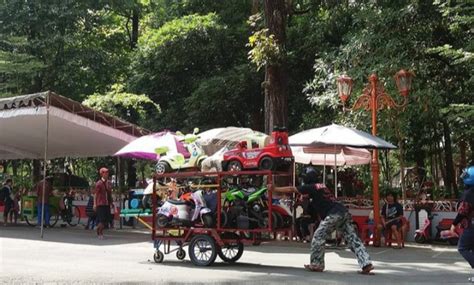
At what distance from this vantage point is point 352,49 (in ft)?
55.3

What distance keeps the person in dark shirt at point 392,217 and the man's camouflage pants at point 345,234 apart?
5.00 m

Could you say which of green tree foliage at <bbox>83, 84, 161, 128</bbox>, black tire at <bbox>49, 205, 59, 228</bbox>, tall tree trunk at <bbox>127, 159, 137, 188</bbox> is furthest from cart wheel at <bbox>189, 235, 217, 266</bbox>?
tall tree trunk at <bbox>127, 159, 137, 188</bbox>

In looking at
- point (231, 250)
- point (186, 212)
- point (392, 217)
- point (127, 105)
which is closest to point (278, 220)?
point (231, 250)

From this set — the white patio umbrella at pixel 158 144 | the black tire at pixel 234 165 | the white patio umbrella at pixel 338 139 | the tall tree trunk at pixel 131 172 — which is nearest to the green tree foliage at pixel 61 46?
the tall tree trunk at pixel 131 172

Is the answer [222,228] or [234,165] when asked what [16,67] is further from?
[222,228]

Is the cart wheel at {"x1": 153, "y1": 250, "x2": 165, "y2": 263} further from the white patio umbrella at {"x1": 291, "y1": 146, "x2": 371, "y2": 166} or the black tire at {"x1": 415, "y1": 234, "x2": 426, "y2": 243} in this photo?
the black tire at {"x1": 415, "y1": 234, "x2": 426, "y2": 243}

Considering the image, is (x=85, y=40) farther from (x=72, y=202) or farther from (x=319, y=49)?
(x=319, y=49)

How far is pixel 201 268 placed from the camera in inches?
410

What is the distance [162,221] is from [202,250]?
3.25 ft

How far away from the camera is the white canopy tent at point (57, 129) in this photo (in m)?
16.1

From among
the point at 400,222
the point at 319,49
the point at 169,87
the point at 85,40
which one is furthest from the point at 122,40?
the point at 400,222

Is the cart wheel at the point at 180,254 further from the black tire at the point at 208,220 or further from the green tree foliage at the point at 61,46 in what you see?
the green tree foliage at the point at 61,46

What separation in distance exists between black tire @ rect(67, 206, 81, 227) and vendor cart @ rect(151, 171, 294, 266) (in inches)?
400

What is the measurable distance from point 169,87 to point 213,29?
3149 millimetres
